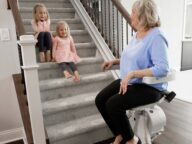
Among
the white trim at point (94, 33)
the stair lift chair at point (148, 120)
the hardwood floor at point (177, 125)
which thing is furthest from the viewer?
the white trim at point (94, 33)

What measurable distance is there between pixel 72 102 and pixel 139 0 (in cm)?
128

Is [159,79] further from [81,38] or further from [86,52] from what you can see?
[81,38]

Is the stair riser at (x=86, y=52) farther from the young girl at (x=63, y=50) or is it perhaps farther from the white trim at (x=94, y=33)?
the young girl at (x=63, y=50)

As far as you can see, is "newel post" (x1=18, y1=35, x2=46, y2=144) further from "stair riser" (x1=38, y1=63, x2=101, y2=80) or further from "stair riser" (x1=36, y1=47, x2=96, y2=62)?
"stair riser" (x1=36, y1=47, x2=96, y2=62)

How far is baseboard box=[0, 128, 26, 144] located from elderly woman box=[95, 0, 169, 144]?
1.51 metres

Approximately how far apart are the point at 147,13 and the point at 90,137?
4.48ft

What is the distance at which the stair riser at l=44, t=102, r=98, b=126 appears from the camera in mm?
2189

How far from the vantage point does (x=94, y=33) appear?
3100mm

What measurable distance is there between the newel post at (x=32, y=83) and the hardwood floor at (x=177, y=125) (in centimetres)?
73

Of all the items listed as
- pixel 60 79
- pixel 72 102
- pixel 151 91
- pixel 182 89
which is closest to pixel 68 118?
pixel 72 102

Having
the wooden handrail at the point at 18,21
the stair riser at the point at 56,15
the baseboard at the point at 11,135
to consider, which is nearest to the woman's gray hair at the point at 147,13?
the wooden handrail at the point at 18,21

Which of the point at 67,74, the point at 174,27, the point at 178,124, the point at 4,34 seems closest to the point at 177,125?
the point at 178,124

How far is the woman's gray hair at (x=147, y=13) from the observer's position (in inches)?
56.9

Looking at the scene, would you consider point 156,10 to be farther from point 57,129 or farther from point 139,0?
point 57,129
